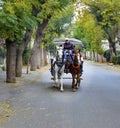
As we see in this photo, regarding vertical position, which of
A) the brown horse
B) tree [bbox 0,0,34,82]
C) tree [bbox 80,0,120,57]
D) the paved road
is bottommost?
the paved road

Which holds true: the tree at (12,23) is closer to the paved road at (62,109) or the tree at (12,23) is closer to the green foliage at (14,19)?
the green foliage at (14,19)

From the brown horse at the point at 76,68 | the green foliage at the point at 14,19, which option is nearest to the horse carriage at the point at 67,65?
the brown horse at the point at 76,68

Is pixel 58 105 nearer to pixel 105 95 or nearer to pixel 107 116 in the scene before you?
pixel 107 116

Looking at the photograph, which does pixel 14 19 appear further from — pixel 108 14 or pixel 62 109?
pixel 108 14

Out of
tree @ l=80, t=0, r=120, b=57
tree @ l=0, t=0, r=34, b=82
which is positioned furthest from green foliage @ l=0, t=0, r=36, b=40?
tree @ l=80, t=0, r=120, b=57

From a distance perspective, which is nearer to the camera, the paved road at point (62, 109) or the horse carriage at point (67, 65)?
the paved road at point (62, 109)

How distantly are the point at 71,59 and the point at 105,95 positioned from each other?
3263mm

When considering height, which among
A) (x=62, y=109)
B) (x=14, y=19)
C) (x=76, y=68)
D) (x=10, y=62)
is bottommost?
(x=62, y=109)

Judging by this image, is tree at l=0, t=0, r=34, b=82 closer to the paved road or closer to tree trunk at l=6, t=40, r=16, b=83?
tree trunk at l=6, t=40, r=16, b=83

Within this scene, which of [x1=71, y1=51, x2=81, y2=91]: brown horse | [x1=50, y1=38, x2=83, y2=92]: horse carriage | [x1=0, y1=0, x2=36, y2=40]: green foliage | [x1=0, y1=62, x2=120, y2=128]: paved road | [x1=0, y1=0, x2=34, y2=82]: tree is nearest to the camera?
[x1=0, y1=62, x2=120, y2=128]: paved road

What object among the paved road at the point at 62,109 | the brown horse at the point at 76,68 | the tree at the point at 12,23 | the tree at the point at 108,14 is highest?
the tree at the point at 108,14

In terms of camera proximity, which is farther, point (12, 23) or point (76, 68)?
point (12, 23)

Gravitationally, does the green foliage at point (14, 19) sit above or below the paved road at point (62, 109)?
above

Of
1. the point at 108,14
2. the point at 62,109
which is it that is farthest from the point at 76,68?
the point at 108,14
